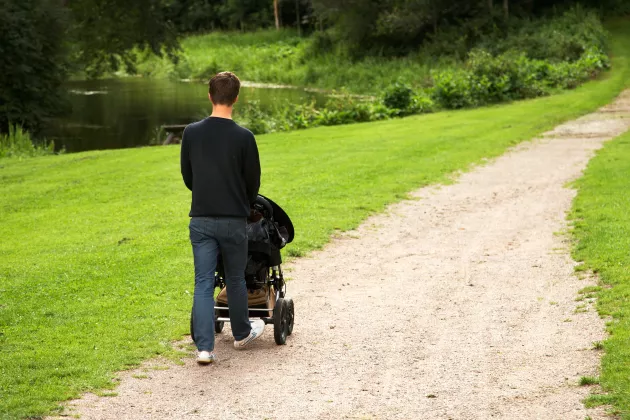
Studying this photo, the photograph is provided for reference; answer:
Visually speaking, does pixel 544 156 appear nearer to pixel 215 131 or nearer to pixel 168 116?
pixel 215 131

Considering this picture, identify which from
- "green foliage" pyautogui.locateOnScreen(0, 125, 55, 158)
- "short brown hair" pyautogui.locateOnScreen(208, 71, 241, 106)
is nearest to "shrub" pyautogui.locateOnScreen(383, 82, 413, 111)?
"green foliage" pyautogui.locateOnScreen(0, 125, 55, 158)

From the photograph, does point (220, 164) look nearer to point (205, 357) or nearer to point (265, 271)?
point (265, 271)

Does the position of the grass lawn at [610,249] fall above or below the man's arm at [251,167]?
below

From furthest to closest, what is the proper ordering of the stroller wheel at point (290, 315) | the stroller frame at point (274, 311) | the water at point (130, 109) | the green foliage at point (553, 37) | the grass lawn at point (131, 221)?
the green foliage at point (553, 37), the water at point (130, 109), the stroller wheel at point (290, 315), the stroller frame at point (274, 311), the grass lawn at point (131, 221)

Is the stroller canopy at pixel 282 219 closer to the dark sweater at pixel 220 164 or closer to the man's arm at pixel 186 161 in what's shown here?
the dark sweater at pixel 220 164

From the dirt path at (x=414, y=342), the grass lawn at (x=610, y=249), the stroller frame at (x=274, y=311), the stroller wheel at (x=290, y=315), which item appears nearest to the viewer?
the dirt path at (x=414, y=342)

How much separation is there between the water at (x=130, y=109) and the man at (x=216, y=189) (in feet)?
77.6

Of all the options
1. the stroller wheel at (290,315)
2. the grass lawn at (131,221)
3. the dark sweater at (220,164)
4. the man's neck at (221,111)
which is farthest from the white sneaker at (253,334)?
the man's neck at (221,111)

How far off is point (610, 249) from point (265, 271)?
5253 millimetres

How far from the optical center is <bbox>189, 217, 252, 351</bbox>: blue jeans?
6.95m

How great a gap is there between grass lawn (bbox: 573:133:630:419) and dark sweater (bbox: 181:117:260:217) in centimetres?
291

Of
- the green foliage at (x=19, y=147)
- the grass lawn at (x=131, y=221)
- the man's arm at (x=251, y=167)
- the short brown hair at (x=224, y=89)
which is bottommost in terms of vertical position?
the green foliage at (x=19, y=147)

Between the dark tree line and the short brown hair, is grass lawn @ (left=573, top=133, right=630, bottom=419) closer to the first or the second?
the short brown hair

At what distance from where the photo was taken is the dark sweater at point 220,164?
6.93 metres
